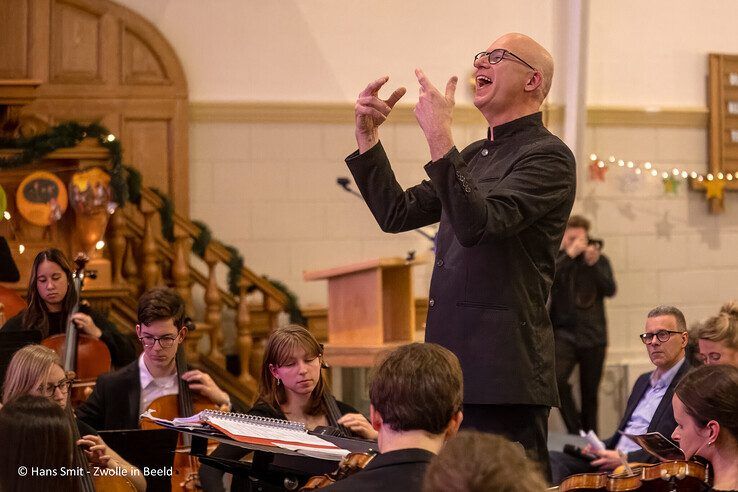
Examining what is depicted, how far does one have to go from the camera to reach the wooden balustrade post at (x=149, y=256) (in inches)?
267

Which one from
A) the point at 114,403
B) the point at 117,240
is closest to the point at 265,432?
the point at 114,403

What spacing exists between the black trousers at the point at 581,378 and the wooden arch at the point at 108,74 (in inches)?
102

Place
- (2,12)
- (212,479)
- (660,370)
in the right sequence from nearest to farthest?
(212,479) → (660,370) → (2,12)

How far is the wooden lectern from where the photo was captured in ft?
19.6

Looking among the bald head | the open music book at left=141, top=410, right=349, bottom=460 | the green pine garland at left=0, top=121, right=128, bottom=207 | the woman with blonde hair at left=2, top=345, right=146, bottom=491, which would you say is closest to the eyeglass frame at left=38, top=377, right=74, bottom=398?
the woman with blonde hair at left=2, top=345, right=146, bottom=491

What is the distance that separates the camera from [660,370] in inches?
174

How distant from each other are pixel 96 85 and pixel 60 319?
2.57 metres

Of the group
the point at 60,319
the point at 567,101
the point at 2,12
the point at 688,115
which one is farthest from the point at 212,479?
the point at 688,115

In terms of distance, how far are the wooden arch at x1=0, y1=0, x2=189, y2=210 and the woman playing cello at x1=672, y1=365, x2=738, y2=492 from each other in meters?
5.03

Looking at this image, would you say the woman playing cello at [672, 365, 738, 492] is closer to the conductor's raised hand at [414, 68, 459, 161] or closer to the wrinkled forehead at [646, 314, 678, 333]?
the conductor's raised hand at [414, 68, 459, 161]

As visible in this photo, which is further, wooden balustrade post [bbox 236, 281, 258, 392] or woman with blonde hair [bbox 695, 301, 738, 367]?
wooden balustrade post [bbox 236, 281, 258, 392]

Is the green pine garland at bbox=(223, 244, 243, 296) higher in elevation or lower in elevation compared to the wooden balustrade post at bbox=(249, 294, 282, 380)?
higher

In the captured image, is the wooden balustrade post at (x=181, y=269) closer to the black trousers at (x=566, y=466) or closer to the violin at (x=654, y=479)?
the black trousers at (x=566, y=466)

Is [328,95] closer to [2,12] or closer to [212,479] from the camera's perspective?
[2,12]
